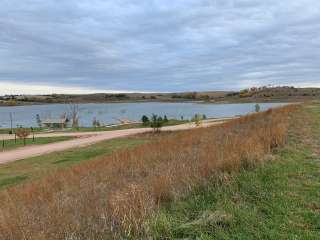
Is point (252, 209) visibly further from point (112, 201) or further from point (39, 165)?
point (39, 165)

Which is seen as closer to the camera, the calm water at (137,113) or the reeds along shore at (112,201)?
the reeds along shore at (112,201)

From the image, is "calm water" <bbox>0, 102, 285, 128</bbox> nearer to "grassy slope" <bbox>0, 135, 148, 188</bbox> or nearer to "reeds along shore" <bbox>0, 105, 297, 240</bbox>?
"grassy slope" <bbox>0, 135, 148, 188</bbox>

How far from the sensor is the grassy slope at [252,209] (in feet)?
14.4

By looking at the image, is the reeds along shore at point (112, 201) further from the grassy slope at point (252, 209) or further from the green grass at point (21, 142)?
the green grass at point (21, 142)

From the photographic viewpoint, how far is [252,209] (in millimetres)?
5012

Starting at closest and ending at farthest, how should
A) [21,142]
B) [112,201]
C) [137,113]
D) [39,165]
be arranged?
[112,201], [39,165], [21,142], [137,113]

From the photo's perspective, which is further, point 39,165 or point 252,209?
point 39,165

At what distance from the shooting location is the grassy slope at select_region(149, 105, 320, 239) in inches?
173

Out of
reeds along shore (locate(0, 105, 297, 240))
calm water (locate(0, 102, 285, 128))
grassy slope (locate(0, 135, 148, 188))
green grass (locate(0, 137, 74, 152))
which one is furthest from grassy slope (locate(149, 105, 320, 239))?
calm water (locate(0, 102, 285, 128))

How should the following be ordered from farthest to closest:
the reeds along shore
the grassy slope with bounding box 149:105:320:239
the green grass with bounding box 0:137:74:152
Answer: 1. the green grass with bounding box 0:137:74:152
2. the reeds along shore
3. the grassy slope with bounding box 149:105:320:239

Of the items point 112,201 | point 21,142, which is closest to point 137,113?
point 21,142

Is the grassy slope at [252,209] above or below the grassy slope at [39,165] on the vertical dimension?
above

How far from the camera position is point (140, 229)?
453 cm

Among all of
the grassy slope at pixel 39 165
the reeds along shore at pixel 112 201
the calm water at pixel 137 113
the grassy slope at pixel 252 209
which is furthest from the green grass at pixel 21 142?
the calm water at pixel 137 113
